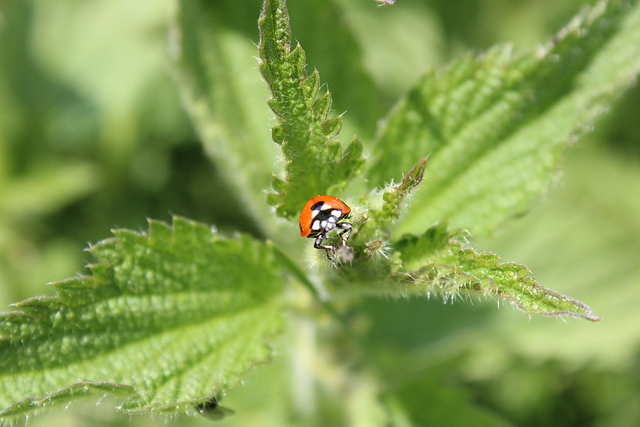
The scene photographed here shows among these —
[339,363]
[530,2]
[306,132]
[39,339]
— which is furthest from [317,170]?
[530,2]

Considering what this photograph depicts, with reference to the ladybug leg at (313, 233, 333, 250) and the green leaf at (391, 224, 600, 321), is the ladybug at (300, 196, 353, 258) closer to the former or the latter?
the ladybug leg at (313, 233, 333, 250)

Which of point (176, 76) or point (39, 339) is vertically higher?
point (176, 76)

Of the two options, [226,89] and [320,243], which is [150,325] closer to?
[320,243]

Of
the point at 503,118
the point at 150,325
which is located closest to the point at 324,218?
the point at 150,325

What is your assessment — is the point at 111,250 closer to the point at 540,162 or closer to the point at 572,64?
the point at 540,162

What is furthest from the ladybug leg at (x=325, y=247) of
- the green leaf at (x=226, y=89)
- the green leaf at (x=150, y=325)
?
the green leaf at (x=226, y=89)

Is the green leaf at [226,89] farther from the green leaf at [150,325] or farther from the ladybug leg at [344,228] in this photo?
the ladybug leg at [344,228]
